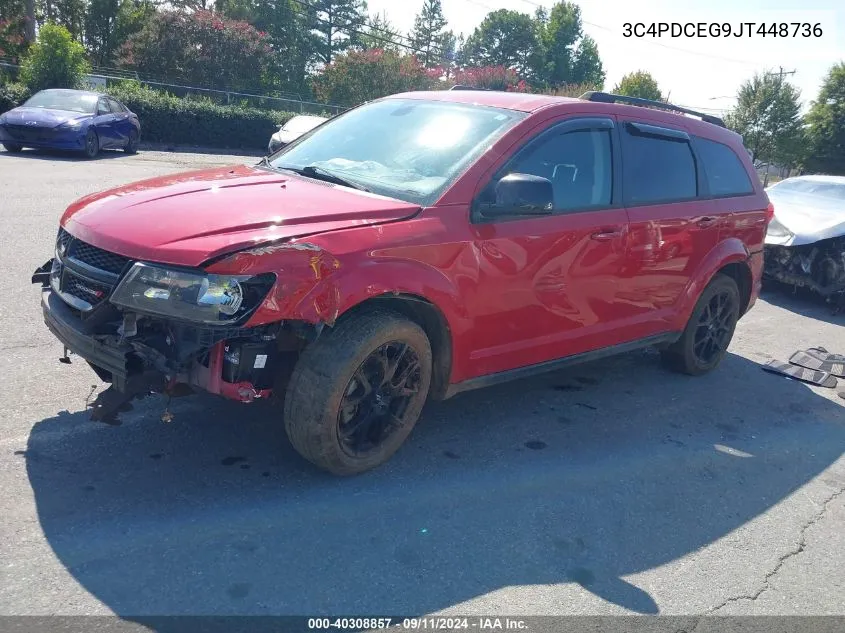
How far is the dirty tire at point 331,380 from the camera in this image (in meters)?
3.54

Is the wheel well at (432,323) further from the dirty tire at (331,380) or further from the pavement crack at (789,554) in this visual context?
the pavement crack at (789,554)

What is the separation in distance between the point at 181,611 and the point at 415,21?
9602cm

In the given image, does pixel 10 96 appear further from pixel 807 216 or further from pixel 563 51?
pixel 563 51

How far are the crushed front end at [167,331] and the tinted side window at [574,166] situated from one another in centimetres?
→ 178

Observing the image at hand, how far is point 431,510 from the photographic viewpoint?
3658mm

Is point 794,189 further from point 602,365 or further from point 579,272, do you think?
point 579,272

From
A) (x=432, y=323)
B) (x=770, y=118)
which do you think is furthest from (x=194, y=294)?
(x=770, y=118)

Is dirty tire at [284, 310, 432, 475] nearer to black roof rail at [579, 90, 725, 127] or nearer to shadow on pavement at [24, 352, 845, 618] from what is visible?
shadow on pavement at [24, 352, 845, 618]

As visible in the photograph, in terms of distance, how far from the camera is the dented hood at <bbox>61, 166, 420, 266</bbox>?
329 cm

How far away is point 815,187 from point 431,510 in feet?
31.9

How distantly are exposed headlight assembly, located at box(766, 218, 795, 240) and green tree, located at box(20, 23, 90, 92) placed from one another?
62.7 ft

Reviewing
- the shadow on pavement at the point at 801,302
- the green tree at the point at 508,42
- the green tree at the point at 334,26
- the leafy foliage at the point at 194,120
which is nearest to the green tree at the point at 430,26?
the green tree at the point at 508,42

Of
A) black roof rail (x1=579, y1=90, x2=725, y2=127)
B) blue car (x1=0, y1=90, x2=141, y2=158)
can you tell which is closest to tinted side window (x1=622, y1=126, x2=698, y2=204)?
black roof rail (x1=579, y1=90, x2=725, y2=127)

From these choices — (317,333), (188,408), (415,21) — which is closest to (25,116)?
(188,408)
